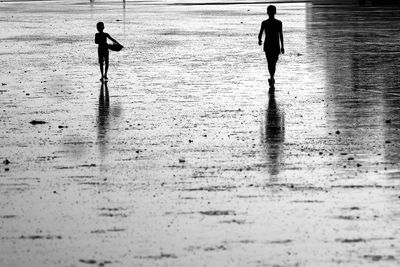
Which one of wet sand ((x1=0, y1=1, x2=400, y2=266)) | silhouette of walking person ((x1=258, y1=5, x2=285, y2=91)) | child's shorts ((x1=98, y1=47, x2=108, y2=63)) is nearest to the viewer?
wet sand ((x1=0, y1=1, x2=400, y2=266))

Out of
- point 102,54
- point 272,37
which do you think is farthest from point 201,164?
point 102,54

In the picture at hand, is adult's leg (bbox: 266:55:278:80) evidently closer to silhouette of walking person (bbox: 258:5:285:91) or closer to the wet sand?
silhouette of walking person (bbox: 258:5:285:91)

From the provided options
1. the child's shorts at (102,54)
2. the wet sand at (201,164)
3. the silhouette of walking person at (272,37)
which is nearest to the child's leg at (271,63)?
the silhouette of walking person at (272,37)

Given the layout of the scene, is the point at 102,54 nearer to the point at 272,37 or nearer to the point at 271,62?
the point at 271,62

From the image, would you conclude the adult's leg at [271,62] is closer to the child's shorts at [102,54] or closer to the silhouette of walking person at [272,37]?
the silhouette of walking person at [272,37]

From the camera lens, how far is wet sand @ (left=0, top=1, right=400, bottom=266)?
10.0m

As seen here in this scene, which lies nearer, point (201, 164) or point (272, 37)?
point (201, 164)

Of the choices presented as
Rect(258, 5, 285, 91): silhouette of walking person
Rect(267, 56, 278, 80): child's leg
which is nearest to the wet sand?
Rect(267, 56, 278, 80): child's leg

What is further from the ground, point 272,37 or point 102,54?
point 272,37

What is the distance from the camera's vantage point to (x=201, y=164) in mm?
14836

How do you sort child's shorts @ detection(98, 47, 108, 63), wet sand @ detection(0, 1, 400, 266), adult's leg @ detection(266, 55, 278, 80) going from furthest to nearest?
child's shorts @ detection(98, 47, 108, 63) → adult's leg @ detection(266, 55, 278, 80) → wet sand @ detection(0, 1, 400, 266)

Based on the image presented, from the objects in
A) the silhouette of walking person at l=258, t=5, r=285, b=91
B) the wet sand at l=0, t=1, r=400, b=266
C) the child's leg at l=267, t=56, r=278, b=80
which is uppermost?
the silhouette of walking person at l=258, t=5, r=285, b=91

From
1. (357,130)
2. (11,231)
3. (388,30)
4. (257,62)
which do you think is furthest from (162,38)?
(11,231)

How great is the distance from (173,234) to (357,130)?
780 cm
